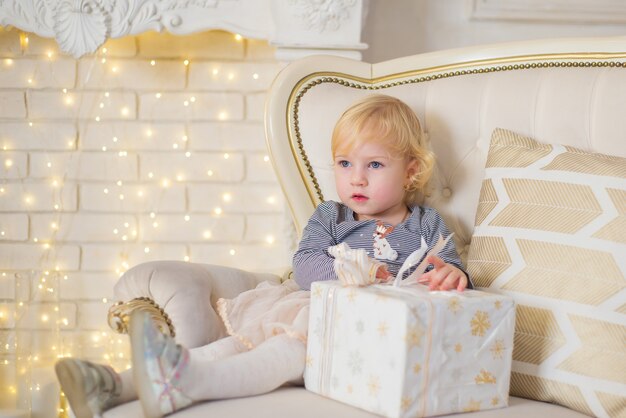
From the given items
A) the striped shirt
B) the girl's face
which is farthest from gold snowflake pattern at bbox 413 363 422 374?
the girl's face

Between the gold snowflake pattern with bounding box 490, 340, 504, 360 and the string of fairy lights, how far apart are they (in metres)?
1.19

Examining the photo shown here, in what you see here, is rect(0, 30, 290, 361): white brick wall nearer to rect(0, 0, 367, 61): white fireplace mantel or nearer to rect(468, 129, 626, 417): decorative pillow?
rect(0, 0, 367, 61): white fireplace mantel

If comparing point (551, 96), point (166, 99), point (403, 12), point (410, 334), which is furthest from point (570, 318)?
point (166, 99)

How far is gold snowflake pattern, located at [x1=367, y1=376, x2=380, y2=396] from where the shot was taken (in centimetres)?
100

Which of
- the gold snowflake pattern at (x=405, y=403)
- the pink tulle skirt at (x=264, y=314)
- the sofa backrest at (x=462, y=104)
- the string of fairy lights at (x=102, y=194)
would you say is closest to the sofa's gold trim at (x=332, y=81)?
the sofa backrest at (x=462, y=104)

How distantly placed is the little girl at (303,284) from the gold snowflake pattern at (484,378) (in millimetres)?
137

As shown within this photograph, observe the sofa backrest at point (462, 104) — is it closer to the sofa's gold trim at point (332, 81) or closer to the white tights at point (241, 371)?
the sofa's gold trim at point (332, 81)

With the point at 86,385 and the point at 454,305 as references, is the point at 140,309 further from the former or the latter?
the point at 454,305

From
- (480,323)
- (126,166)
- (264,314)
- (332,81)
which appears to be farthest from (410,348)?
(126,166)

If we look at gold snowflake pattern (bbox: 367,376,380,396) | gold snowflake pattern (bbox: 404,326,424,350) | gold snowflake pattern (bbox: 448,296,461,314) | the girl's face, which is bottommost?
gold snowflake pattern (bbox: 367,376,380,396)

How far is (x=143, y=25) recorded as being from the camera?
1.96 m

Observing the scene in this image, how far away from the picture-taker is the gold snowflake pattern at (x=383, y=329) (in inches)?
39.2

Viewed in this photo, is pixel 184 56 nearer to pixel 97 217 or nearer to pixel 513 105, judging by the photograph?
pixel 97 217

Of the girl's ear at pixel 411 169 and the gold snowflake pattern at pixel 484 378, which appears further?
the girl's ear at pixel 411 169
